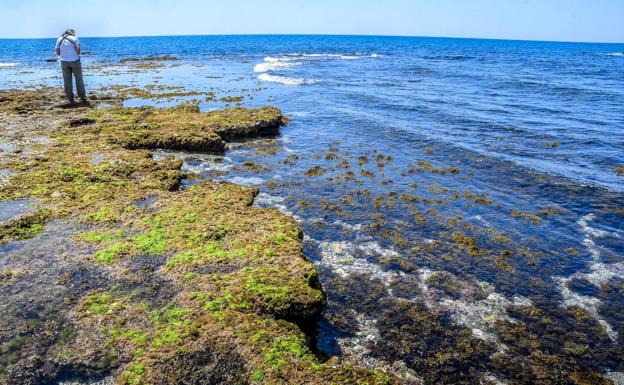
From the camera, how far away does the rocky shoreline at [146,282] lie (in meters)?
5.78

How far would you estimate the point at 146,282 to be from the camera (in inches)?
295

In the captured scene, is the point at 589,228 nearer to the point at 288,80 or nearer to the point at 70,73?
the point at 70,73

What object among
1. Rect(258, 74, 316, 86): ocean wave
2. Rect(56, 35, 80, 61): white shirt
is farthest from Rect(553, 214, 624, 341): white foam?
Rect(258, 74, 316, 86): ocean wave

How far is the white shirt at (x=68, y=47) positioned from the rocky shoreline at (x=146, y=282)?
11.3 metres

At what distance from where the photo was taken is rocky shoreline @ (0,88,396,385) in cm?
578

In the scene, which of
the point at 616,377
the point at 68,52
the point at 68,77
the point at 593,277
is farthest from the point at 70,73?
the point at 616,377

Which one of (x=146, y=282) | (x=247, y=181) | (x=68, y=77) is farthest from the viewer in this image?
(x=68, y=77)

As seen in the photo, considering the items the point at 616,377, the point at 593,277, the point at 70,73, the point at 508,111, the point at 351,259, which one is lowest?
the point at 616,377

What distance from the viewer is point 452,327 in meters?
7.45

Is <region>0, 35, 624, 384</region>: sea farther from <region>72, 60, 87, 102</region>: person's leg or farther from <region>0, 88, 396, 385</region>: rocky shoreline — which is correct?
<region>72, 60, 87, 102</region>: person's leg

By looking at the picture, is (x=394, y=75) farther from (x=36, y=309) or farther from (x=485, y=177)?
(x=36, y=309)

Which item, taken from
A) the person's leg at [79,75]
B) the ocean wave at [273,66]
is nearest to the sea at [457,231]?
the person's leg at [79,75]

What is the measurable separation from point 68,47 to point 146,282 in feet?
66.9

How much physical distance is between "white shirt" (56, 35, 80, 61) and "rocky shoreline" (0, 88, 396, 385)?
11271 millimetres
